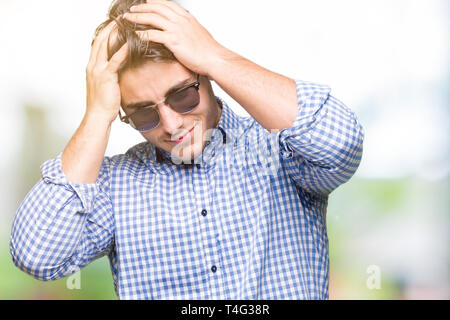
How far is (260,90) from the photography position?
1317 millimetres

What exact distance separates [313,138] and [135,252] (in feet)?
2.17

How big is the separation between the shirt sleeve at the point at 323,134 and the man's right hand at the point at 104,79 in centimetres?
51

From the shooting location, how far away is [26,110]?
8.98 ft

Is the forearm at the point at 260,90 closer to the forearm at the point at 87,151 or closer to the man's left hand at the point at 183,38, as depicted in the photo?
the man's left hand at the point at 183,38

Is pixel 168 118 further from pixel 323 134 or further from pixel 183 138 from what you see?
pixel 323 134

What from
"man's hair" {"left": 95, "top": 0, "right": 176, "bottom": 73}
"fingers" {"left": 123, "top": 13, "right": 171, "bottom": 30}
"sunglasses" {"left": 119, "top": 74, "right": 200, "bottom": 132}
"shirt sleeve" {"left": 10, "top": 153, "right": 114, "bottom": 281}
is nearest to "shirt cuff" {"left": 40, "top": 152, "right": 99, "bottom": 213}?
"shirt sleeve" {"left": 10, "top": 153, "right": 114, "bottom": 281}

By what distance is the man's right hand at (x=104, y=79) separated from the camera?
4.84 ft

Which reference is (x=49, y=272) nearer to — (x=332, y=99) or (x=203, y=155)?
(x=203, y=155)

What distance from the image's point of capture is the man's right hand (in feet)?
4.84

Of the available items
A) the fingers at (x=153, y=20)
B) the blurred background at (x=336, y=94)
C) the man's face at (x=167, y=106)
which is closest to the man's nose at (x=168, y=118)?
the man's face at (x=167, y=106)

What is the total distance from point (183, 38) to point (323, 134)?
1.56 ft

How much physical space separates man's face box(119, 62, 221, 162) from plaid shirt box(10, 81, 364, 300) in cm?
8

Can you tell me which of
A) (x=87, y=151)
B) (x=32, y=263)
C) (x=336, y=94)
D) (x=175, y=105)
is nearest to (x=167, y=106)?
(x=175, y=105)
